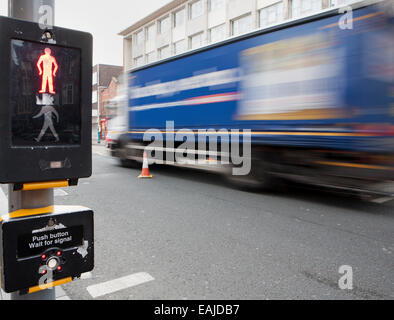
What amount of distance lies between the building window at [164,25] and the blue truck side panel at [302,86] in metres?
31.8

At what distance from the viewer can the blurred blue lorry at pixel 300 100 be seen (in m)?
6.05

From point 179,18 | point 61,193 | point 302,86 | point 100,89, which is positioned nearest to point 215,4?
point 179,18

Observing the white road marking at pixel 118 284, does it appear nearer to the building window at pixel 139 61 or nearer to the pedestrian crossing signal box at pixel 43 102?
the pedestrian crossing signal box at pixel 43 102

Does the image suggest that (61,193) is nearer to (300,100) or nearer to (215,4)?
(300,100)

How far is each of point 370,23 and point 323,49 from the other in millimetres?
884

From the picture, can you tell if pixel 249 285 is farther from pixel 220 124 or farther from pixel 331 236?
pixel 220 124

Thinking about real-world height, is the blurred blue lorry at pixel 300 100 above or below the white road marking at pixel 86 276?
above

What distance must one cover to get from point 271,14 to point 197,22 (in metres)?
10.0

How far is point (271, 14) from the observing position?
26969mm

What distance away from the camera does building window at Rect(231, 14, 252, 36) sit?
29003 mm

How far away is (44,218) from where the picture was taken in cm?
160

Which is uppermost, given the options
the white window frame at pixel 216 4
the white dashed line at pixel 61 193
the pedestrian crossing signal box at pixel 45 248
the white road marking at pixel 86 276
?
the white window frame at pixel 216 4

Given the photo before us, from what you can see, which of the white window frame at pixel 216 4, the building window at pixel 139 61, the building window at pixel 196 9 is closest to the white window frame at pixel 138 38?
the building window at pixel 139 61

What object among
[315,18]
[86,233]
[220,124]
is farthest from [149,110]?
[86,233]
